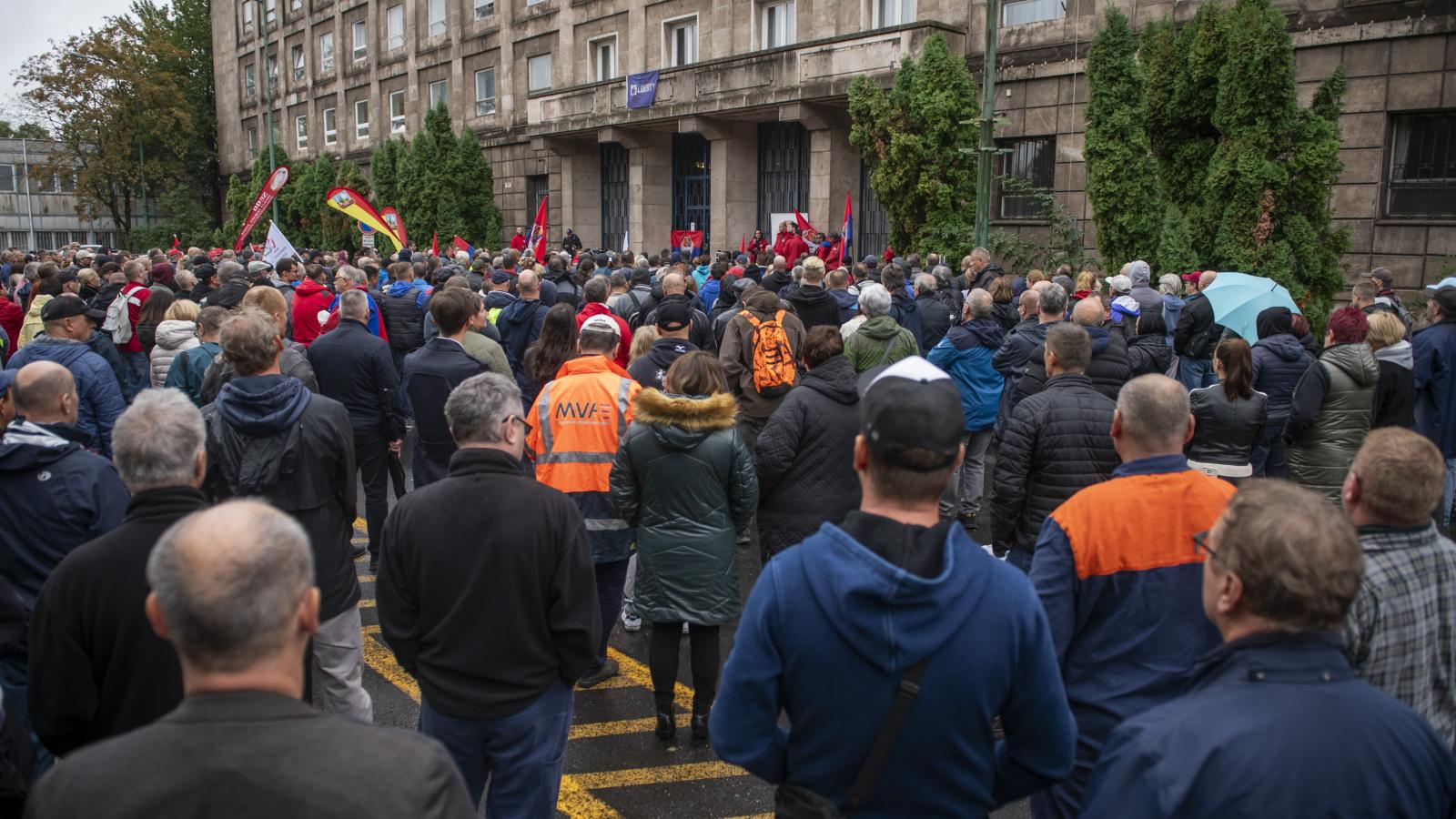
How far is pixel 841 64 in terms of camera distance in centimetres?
2019

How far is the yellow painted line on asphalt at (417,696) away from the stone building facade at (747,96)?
14.8 m

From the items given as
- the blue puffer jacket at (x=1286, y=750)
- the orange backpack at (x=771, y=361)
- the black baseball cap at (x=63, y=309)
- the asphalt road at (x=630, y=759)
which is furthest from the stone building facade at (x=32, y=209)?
the blue puffer jacket at (x=1286, y=750)

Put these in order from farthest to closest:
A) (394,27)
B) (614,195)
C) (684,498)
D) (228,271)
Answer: (394,27) < (614,195) < (228,271) < (684,498)

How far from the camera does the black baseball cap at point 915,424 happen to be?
7.23 feet

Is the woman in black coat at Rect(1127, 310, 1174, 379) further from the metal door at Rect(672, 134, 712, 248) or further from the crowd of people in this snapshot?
the metal door at Rect(672, 134, 712, 248)

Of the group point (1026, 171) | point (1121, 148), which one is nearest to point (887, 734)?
point (1121, 148)

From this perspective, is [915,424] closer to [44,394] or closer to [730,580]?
[730,580]

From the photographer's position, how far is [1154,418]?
319cm

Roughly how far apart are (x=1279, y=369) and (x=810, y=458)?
401cm

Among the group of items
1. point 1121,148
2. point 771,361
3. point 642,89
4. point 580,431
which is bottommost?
point 580,431

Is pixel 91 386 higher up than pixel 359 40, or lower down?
lower down

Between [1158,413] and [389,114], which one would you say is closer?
[1158,413]

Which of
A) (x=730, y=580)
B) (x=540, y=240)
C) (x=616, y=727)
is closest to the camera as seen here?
(x=730, y=580)

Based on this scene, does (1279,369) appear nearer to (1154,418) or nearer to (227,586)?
(1154,418)
